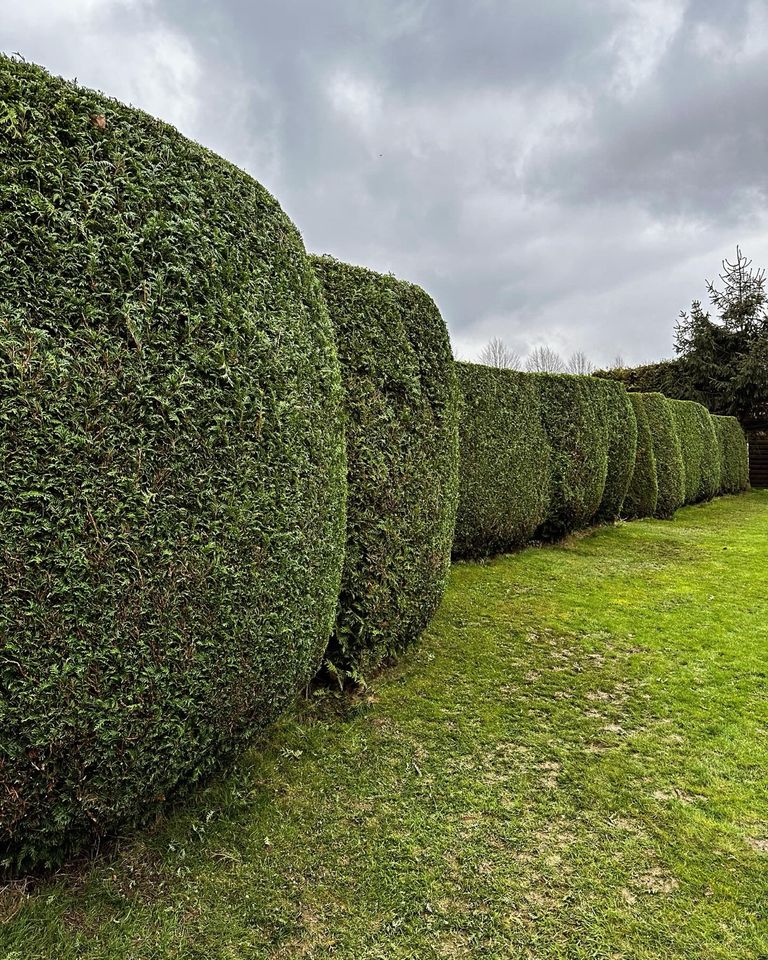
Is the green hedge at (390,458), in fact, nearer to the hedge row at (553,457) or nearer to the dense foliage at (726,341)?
the hedge row at (553,457)

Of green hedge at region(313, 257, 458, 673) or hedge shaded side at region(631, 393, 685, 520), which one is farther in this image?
hedge shaded side at region(631, 393, 685, 520)

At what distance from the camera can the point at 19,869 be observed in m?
1.79

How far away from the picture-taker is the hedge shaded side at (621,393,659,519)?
1049 centimetres

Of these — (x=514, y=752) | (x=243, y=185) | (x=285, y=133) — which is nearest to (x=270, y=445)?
(x=243, y=185)

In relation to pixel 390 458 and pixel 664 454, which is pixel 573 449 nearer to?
pixel 664 454

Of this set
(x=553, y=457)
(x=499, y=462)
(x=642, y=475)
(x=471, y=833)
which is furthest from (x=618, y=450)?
(x=471, y=833)

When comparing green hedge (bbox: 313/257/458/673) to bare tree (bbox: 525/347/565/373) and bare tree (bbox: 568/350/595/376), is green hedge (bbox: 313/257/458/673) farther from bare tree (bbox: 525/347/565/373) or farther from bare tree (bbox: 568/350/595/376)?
bare tree (bbox: 568/350/595/376)

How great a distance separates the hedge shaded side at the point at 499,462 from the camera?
6430 mm

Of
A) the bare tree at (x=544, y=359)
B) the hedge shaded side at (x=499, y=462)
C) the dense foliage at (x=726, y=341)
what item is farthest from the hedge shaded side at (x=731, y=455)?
the bare tree at (x=544, y=359)

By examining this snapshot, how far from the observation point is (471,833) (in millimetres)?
2168

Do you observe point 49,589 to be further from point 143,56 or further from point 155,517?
point 143,56

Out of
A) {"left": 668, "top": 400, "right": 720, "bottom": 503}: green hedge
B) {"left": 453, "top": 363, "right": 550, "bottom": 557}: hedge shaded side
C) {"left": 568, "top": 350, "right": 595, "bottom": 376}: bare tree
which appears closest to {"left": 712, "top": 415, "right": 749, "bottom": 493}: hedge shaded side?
{"left": 668, "top": 400, "right": 720, "bottom": 503}: green hedge

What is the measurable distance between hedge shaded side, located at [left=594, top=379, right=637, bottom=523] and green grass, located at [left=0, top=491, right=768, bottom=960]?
18.9 feet

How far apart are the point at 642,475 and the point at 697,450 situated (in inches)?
172
